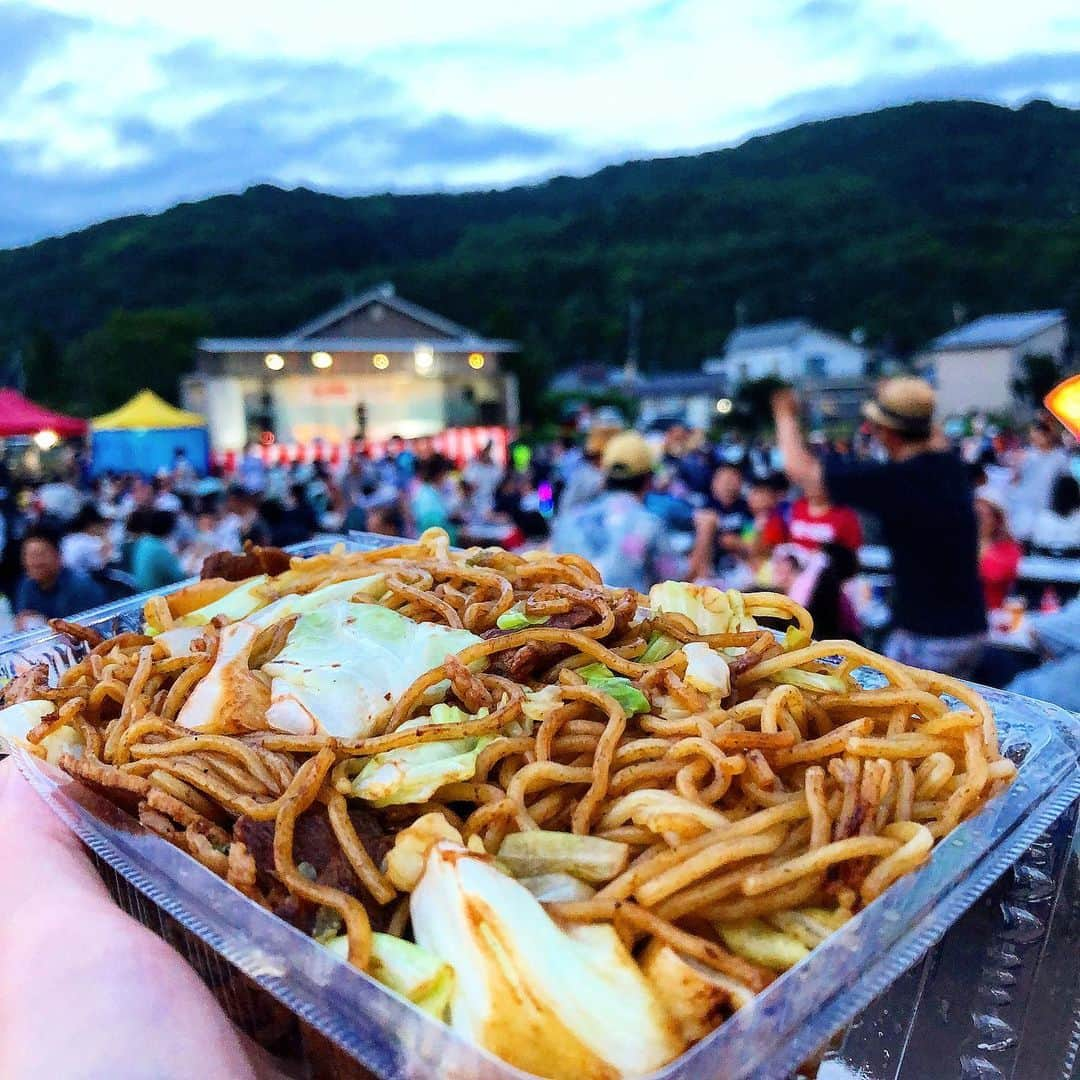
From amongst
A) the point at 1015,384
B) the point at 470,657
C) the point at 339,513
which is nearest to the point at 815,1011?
the point at 470,657

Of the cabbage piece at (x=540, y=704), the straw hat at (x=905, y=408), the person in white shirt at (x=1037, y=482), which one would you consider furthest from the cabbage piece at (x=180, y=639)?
→ the person in white shirt at (x=1037, y=482)

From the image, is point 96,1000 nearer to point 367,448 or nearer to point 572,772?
point 572,772

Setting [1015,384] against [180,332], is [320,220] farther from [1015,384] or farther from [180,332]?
[1015,384]

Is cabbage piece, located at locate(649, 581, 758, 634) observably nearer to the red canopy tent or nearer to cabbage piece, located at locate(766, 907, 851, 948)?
cabbage piece, located at locate(766, 907, 851, 948)

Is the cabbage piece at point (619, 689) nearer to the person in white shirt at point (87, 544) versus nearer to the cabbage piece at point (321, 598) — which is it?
the cabbage piece at point (321, 598)

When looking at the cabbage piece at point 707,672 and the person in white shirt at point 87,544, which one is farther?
the person in white shirt at point 87,544

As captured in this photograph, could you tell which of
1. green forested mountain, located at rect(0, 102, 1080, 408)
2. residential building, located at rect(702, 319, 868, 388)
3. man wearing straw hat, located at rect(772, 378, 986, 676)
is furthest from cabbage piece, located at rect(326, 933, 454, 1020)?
residential building, located at rect(702, 319, 868, 388)

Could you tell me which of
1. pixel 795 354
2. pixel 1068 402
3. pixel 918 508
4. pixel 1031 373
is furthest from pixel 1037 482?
pixel 795 354
